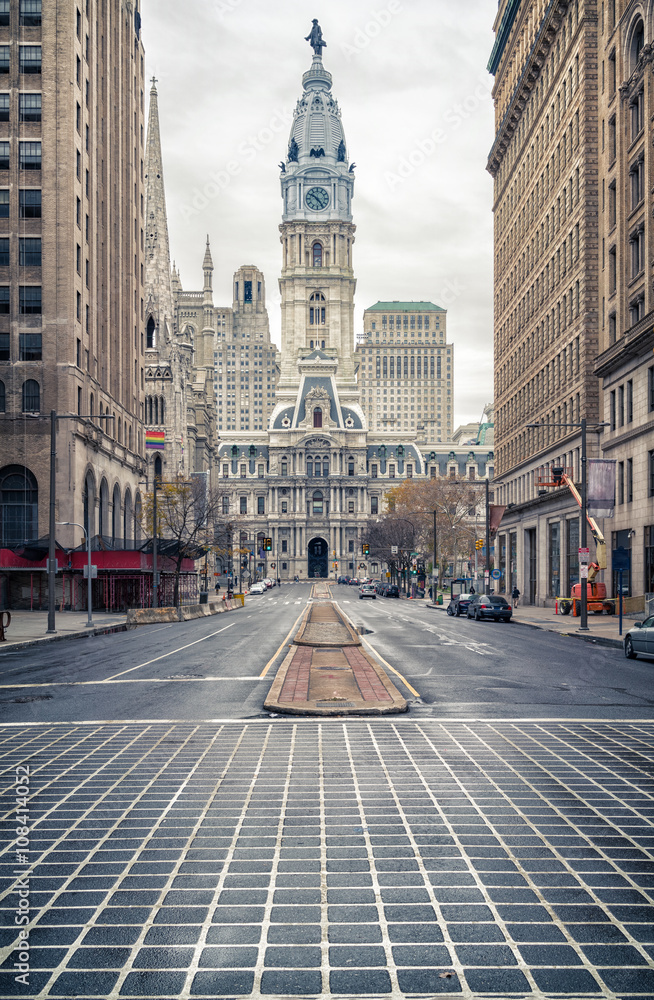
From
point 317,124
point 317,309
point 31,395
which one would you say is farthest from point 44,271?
point 317,124

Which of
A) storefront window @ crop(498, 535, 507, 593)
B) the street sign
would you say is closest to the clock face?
storefront window @ crop(498, 535, 507, 593)

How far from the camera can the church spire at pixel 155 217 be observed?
100000 millimetres

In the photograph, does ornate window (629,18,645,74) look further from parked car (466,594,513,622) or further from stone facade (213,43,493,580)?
stone facade (213,43,493,580)

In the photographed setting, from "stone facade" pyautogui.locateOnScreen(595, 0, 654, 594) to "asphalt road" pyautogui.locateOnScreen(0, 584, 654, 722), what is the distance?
1502cm

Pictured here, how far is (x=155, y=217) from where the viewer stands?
330 ft

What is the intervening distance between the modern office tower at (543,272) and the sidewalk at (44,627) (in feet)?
93.8

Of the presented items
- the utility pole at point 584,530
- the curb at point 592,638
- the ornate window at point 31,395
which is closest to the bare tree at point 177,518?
the ornate window at point 31,395

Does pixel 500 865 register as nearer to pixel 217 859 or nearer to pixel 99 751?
pixel 217 859

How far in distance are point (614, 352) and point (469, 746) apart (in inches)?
1519

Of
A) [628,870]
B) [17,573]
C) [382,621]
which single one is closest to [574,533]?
[382,621]

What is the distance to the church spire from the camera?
3937 inches

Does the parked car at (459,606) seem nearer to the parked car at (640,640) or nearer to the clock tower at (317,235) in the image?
the parked car at (640,640)

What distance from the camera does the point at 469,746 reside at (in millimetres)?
10172

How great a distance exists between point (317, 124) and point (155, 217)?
106m
